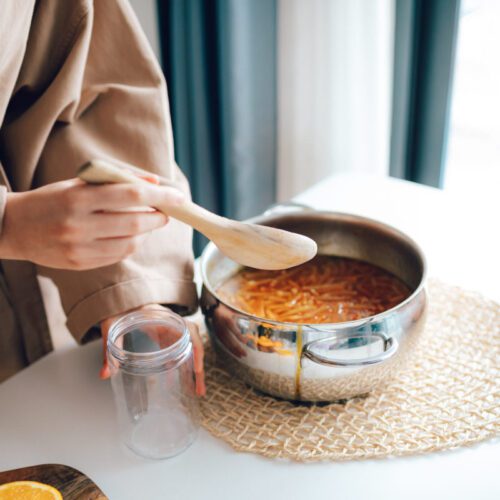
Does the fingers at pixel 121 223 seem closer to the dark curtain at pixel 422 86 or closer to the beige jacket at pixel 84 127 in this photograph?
the beige jacket at pixel 84 127

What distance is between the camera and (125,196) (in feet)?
2.06

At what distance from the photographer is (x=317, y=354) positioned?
69 centimetres

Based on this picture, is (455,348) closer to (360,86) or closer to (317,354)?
(317,354)

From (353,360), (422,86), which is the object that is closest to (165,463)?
(353,360)

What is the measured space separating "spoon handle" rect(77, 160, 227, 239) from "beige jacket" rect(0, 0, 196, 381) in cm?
18

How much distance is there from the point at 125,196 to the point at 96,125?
1.02ft

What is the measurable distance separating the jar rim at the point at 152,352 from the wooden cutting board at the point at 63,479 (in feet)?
0.40

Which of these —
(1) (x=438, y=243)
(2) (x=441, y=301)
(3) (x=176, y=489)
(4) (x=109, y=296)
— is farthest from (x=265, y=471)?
(1) (x=438, y=243)

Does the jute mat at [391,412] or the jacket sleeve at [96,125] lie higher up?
the jacket sleeve at [96,125]

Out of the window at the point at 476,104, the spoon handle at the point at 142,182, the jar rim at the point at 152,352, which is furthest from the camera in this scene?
the window at the point at 476,104

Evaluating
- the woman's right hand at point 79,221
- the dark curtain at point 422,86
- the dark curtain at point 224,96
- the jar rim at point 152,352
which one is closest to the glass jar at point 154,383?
the jar rim at point 152,352

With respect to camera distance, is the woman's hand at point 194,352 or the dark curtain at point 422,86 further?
the dark curtain at point 422,86

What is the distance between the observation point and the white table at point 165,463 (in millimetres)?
664

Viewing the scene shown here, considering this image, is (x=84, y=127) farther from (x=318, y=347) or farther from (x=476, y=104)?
(x=476, y=104)
